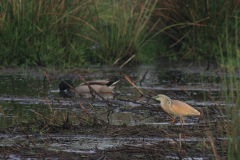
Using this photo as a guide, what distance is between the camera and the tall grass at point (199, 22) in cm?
1282

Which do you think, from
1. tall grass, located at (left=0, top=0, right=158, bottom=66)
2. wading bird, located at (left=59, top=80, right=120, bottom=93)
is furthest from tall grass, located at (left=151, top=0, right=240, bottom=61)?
wading bird, located at (left=59, top=80, right=120, bottom=93)

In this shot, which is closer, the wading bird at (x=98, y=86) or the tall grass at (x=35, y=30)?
the wading bird at (x=98, y=86)

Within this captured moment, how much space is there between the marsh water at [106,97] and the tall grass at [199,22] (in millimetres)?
756

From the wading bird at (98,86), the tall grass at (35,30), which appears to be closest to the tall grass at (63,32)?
the tall grass at (35,30)

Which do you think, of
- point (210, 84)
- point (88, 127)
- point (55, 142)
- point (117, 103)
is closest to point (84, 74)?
point (210, 84)

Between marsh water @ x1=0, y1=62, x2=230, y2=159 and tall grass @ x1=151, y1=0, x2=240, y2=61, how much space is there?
0.76m

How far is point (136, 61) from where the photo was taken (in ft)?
42.6

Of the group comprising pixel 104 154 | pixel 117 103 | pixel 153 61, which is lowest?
pixel 153 61

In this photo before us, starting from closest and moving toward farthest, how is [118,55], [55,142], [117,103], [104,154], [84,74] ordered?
1. [104,154]
2. [55,142]
3. [117,103]
4. [84,74]
5. [118,55]

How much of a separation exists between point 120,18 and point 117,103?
5.93 m

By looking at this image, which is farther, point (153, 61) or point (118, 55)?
point (153, 61)

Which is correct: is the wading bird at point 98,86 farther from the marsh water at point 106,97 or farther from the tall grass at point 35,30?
the tall grass at point 35,30

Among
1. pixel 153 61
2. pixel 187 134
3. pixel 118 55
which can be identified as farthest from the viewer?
pixel 153 61

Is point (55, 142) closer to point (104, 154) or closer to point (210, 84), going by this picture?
point (104, 154)
